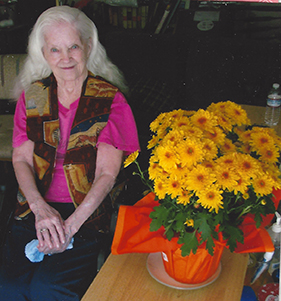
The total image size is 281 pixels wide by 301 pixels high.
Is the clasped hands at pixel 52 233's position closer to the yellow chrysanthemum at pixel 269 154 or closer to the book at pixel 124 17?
the yellow chrysanthemum at pixel 269 154

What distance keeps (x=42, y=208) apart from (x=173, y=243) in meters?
0.60

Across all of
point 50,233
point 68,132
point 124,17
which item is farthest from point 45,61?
point 50,233

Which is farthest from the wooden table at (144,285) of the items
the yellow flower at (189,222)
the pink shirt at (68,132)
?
the pink shirt at (68,132)

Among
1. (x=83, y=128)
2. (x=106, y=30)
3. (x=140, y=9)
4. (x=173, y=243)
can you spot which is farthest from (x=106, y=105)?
(x=173, y=243)

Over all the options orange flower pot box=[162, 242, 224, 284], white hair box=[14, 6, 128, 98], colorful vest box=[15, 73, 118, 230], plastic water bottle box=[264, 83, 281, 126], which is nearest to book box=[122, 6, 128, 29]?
white hair box=[14, 6, 128, 98]

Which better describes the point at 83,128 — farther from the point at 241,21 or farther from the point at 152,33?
the point at 241,21

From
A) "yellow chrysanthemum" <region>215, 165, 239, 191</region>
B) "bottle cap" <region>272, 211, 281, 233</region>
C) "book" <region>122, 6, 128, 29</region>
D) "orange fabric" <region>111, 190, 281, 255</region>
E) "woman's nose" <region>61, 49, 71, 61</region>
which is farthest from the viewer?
"book" <region>122, 6, 128, 29</region>

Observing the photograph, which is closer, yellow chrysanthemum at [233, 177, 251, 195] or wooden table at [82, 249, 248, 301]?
yellow chrysanthemum at [233, 177, 251, 195]

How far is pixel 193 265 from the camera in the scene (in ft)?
2.43

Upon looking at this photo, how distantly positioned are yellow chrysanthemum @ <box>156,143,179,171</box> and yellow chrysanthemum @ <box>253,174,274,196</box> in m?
0.15

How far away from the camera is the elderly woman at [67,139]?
3.76 feet

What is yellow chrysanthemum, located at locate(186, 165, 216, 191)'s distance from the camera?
0.61 metres

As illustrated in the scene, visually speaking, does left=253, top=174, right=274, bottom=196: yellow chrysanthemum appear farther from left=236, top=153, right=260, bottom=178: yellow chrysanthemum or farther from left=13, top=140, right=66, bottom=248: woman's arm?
left=13, top=140, right=66, bottom=248: woman's arm

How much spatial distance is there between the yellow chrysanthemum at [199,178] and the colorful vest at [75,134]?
665 millimetres
